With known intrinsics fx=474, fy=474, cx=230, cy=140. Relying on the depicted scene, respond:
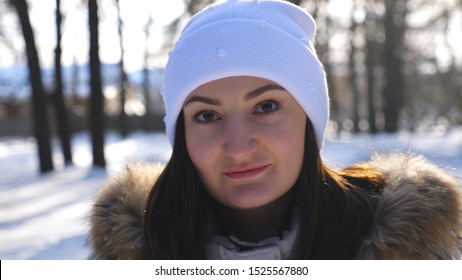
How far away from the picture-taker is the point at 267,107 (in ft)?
4.53

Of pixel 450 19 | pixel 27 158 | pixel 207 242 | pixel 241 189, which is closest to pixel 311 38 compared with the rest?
pixel 241 189

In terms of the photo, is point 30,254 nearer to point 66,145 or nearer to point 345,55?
point 66,145

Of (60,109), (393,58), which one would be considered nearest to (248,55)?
(60,109)

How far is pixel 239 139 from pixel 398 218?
52 centimetres

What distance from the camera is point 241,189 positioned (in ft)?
4.43

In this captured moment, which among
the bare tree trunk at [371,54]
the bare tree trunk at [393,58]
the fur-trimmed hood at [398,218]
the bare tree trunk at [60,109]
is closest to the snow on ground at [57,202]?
the fur-trimmed hood at [398,218]

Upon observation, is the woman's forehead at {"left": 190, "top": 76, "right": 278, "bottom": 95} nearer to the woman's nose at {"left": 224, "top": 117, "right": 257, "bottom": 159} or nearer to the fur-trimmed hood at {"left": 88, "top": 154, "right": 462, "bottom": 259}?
the woman's nose at {"left": 224, "top": 117, "right": 257, "bottom": 159}

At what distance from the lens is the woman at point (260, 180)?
135 centimetres

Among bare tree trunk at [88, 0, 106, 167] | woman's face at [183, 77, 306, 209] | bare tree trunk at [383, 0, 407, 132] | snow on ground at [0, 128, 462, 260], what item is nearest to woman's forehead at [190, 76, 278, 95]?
woman's face at [183, 77, 306, 209]

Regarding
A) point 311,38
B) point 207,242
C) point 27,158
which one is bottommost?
point 27,158

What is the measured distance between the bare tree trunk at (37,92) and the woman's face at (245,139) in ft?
25.9

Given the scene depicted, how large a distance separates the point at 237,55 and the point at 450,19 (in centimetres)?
1504

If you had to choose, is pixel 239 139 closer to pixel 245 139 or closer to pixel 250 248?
pixel 245 139

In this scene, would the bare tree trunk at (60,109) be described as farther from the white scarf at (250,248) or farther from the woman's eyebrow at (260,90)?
the woman's eyebrow at (260,90)
